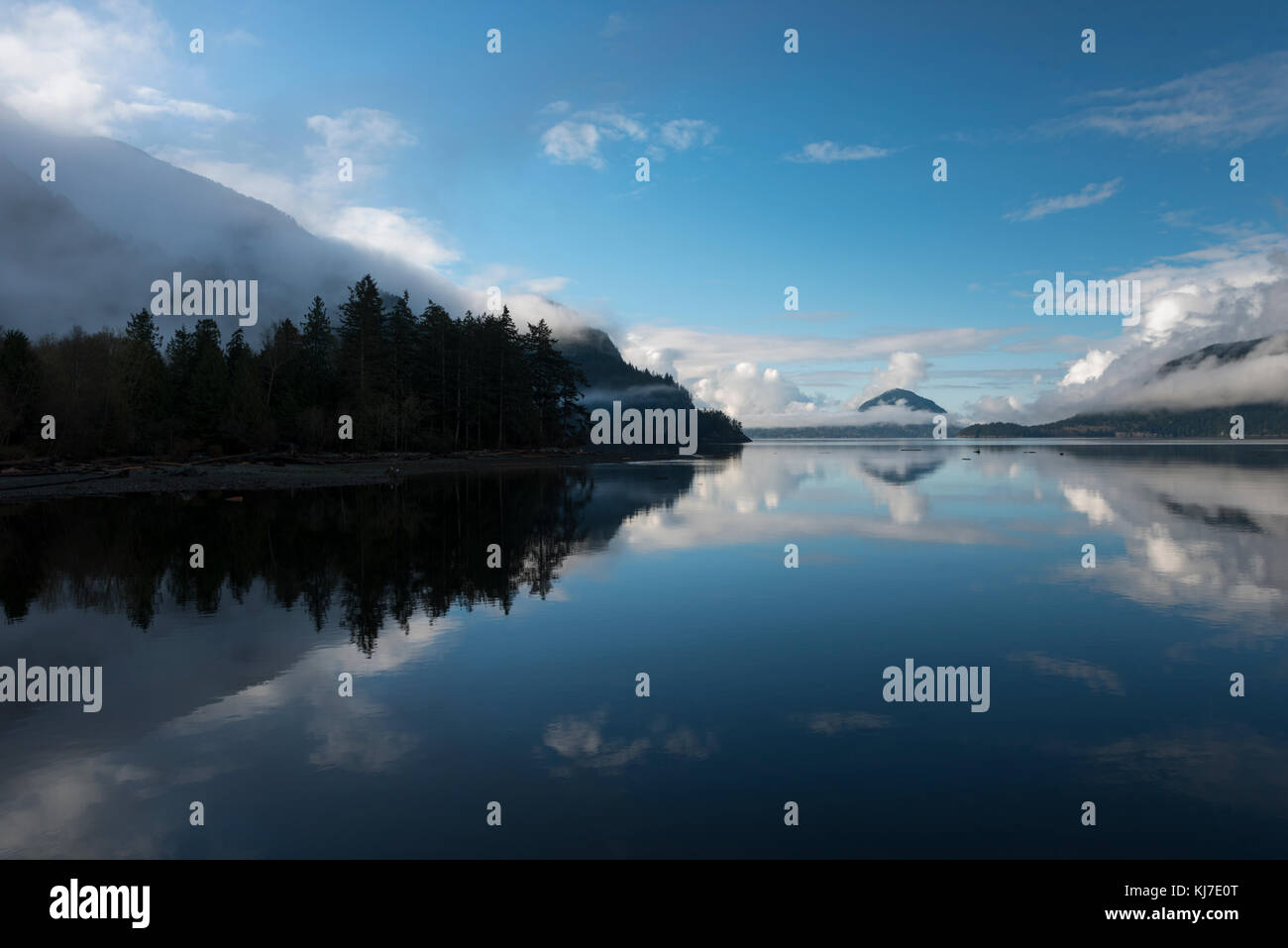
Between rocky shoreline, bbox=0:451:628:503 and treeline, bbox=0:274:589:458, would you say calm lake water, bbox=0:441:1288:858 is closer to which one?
rocky shoreline, bbox=0:451:628:503

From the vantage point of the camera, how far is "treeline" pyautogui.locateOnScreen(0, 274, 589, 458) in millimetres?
83938

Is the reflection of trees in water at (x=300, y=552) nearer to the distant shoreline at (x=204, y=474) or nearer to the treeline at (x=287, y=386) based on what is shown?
the distant shoreline at (x=204, y=474)

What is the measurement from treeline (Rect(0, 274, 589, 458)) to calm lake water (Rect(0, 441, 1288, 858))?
65230 millimetres

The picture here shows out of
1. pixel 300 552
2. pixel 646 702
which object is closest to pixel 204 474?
pixel 300 552

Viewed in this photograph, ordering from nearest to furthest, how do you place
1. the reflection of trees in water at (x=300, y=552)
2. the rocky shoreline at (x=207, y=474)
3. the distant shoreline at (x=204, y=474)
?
the reflection of trees in water at (x=300, y=552) < the distant shoreline at (x=204, y=474) < the rocky shoreline at (x=207, y=474)

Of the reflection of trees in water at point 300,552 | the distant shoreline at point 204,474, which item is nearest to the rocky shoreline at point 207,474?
the distant shoreline at point 204,474

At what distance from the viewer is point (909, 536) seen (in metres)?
34.0

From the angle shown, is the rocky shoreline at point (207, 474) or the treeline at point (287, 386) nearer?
the rocky shoreline at point (207, 474)

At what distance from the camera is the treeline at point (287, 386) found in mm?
83938

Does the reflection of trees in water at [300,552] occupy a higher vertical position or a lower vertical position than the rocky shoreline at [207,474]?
lower

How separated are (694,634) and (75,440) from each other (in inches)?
3508

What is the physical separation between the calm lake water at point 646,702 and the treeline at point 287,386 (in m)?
65.2
